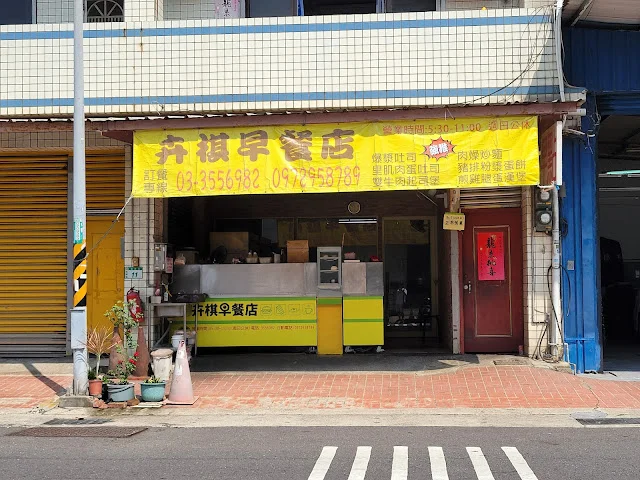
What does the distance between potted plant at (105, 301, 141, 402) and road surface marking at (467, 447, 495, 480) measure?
5016mm

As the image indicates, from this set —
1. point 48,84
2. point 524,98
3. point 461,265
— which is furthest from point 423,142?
point 48,84

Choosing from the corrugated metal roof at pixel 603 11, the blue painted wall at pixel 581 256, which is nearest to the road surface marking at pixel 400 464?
the blue painted wall at pixel 581 256

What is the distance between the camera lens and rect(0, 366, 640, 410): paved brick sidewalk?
9812mm

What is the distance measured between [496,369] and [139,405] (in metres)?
5.67

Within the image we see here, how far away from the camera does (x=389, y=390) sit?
34.6 feet

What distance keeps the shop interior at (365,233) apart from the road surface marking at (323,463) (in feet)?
23.8

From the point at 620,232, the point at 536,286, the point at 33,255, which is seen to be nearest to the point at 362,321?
the point at 536,286

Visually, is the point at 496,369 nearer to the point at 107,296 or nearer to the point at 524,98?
the point at 524,98

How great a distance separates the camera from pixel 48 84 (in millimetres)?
12039

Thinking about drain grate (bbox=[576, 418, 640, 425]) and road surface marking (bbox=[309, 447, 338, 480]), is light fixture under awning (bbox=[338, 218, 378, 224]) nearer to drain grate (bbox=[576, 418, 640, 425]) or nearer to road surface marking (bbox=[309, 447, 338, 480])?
drain grate (bbox=[576, 418, 640, 425])

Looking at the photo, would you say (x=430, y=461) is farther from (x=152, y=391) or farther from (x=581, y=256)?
(x=581, y=256)

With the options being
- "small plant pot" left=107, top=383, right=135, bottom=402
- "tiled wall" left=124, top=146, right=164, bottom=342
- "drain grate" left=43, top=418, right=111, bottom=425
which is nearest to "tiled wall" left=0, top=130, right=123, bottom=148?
"tiled wall" left=124, top=146, right=164, bottom=342

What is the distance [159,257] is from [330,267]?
10.2 feet

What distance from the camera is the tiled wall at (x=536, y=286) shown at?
1173cm
